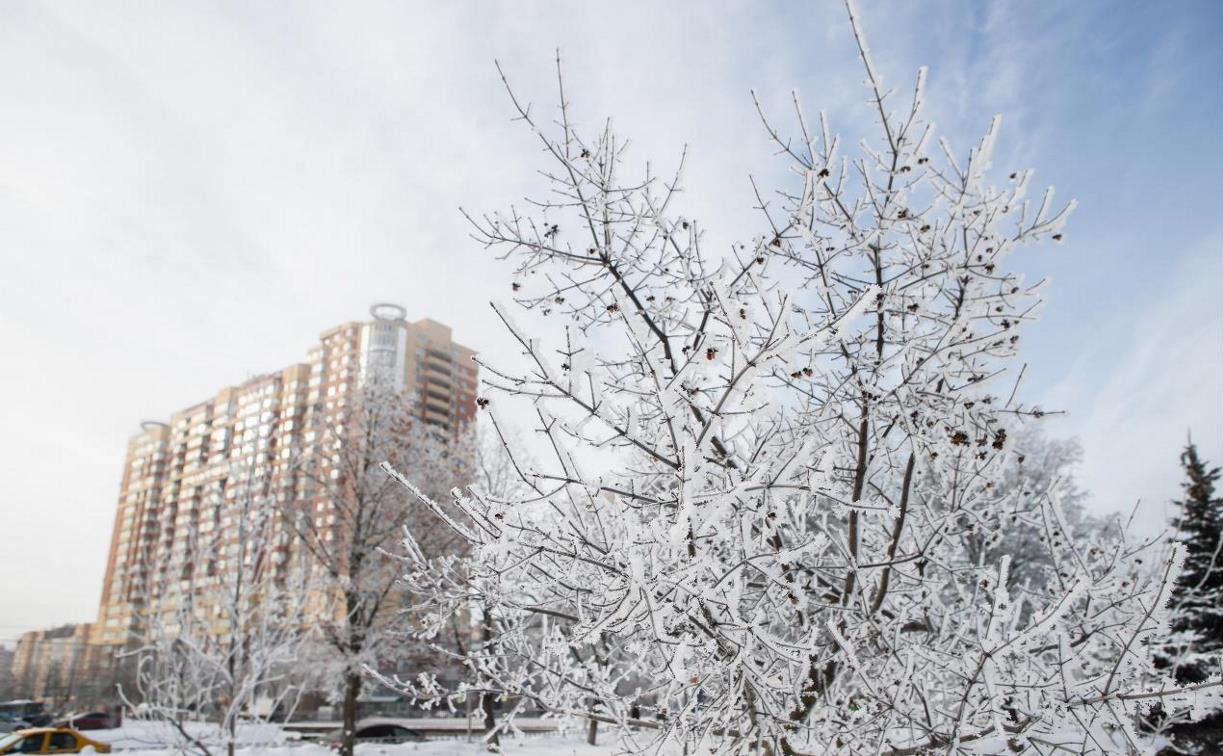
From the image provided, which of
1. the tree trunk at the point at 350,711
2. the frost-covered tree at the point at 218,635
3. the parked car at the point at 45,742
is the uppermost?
the frost-covered tree at the point at 218,635

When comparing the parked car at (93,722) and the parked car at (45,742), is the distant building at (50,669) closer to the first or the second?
the parked car at (93,722)

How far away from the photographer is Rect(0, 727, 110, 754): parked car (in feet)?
51.6

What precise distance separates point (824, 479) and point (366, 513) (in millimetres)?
16668

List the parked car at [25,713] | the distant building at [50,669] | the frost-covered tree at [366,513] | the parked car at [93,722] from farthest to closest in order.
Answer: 1. the distant building at [50,669]
2. the parked car at [93,722]
3. the parked car at [25,713]
4. the frost-covered tree at [366,513]

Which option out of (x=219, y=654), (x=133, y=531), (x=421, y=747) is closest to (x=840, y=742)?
(x=219, y=654)

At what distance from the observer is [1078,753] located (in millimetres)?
2803

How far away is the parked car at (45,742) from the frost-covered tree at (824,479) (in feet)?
60.7

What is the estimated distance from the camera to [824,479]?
241 cm

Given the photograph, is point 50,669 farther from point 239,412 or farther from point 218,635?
point 218,635

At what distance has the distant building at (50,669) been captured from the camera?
5366 cm

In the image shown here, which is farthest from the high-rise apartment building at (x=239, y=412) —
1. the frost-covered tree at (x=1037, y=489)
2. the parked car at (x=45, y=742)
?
the frost-covered tree at (x=1037, y=489)

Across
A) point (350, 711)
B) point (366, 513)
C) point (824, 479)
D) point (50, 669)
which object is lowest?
point (50, 669)

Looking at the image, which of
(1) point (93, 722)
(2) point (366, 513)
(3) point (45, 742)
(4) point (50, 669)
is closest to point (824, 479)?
(2) point (366, 513)

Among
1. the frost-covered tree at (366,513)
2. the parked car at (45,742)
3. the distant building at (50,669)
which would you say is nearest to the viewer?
the frost-covered tree at (366,513)
